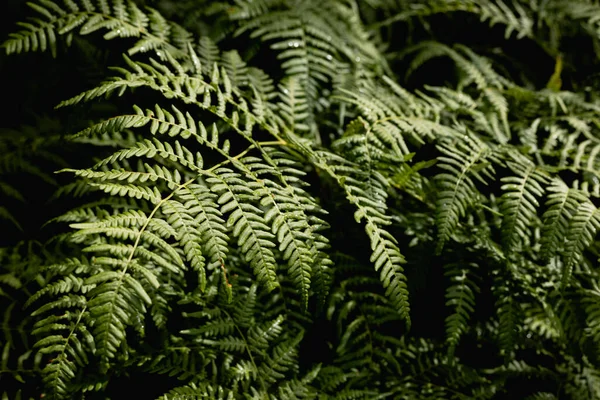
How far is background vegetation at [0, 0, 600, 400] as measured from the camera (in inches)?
55.3

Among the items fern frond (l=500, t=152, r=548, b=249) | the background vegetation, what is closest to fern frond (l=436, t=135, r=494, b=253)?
the background vegetation

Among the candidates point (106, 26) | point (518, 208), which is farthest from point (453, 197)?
point (106, 26)

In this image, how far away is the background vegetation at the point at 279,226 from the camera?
1.40m

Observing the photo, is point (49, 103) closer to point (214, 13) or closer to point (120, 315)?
point (214, 13)

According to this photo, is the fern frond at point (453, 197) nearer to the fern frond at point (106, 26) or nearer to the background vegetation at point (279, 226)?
the background vegetation at point (279, 226)

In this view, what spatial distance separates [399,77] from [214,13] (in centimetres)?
120

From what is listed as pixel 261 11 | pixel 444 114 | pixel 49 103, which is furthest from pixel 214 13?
pixel 444 114

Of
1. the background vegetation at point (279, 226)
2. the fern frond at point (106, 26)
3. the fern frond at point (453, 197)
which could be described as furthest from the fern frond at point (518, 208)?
the fern frond at point (106, 26)

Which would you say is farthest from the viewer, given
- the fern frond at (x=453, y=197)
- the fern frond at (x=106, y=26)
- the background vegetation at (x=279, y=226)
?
the fern frond at (x=106, y=26)

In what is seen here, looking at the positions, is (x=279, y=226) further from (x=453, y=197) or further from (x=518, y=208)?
(x=518, y=208)

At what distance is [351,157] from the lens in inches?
69.2

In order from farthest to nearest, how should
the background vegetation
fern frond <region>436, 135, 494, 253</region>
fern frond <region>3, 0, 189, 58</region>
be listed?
1. fern frond <region>3, 0, 189, 58</region>
2. fern frond <region>436, 135, 494, 253</region>
3. the background vegetation

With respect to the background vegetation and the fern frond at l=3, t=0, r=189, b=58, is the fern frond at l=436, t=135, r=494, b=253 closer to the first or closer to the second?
the background vegetation

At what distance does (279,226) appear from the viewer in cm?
141
